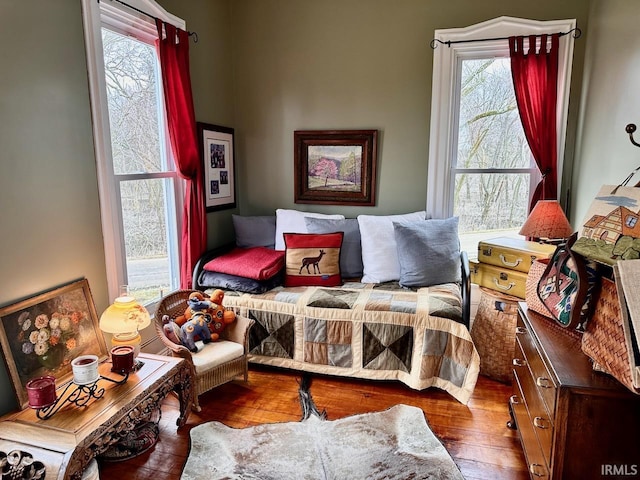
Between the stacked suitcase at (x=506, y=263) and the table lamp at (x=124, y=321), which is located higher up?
the stacked suitcase at (x=506, y=263)

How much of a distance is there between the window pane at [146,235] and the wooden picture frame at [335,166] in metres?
1.17

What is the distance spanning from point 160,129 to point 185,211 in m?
0.59

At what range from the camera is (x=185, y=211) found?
3.09m

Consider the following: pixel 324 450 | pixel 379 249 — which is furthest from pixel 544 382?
pixel 379 249

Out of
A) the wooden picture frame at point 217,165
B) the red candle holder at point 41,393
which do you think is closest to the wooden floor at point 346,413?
the red candle holder at point 41,393

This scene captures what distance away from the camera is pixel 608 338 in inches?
52.8

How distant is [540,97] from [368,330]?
208 centimetres

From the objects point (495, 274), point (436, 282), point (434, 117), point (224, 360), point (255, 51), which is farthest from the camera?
point (255, 51)

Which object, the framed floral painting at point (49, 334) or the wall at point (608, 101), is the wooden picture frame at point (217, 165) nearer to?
the framed floral painting at point (49, 334)

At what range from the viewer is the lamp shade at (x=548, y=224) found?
2555mm

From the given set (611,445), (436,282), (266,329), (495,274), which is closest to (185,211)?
(266,329)

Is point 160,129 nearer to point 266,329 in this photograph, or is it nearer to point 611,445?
point 266,329

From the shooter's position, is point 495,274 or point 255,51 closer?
point 495,274

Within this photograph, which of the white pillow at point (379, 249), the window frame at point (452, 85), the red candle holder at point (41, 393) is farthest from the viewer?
the white pillow at point (379, 249)
